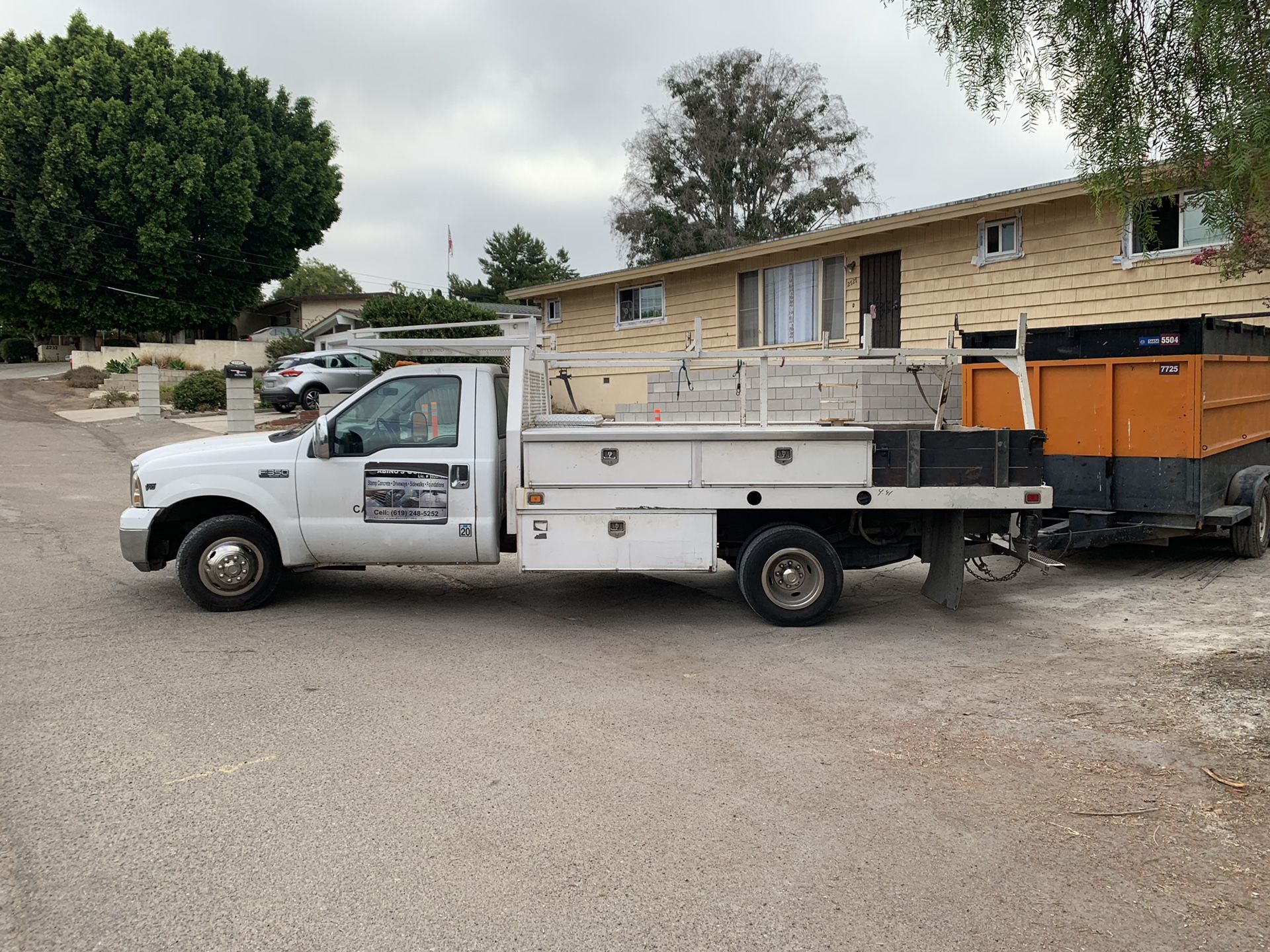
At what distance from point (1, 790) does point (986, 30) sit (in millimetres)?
6567

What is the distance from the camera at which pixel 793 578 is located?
7.49 m

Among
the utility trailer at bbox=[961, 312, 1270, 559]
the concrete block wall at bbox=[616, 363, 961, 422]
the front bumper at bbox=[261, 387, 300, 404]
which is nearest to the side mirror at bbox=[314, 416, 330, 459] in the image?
the concrete block wall at bbox=[616, 363, 961, 422]

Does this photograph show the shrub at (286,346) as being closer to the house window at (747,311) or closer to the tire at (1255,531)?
the house window at (747,311)

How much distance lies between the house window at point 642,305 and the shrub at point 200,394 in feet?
39.0

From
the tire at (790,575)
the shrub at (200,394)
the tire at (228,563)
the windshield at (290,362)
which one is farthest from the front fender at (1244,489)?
the shrub at (200,394)

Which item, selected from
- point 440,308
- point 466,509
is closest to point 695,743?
point 466,509

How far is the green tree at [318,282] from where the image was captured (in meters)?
92.1

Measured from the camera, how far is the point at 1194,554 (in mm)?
10227

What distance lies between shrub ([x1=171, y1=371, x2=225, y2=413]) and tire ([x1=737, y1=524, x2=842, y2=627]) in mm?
22705

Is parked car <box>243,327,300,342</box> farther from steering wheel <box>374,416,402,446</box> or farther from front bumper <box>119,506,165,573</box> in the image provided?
steering wheel <box>374,416,402,446</box>

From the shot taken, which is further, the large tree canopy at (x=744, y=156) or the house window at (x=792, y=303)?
the large tree canopy at (x=744, y=156)

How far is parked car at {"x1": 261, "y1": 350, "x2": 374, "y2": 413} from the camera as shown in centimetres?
2467

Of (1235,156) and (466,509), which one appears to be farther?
(466,509)

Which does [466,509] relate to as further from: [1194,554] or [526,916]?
[1194,554]
